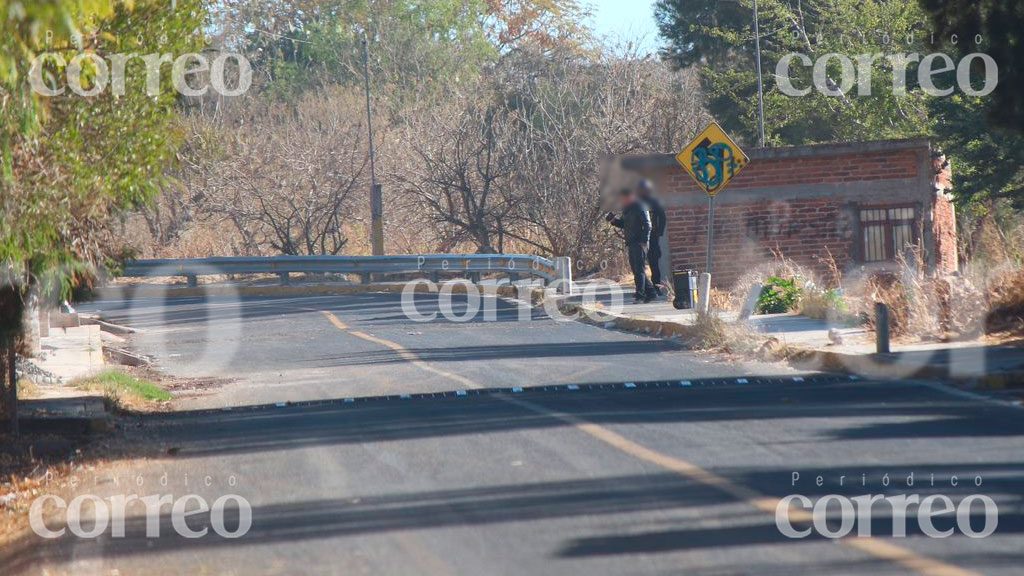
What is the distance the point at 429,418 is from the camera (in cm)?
1058

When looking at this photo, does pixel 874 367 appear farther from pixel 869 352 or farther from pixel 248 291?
pixel 248 291

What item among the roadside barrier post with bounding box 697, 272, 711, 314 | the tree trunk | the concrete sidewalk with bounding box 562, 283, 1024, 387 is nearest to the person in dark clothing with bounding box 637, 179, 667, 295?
the concrete sidewalk with bounding box 562, 283, 1024, 387

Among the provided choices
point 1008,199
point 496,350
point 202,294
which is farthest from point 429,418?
point 202,294

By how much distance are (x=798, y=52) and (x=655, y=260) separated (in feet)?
60.0

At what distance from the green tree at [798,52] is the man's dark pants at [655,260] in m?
11.2

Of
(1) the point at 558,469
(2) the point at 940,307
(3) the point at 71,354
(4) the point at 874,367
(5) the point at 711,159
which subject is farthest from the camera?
(5) the point at 711,159

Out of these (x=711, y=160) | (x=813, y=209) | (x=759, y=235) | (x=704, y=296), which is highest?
(x=711, y=160)

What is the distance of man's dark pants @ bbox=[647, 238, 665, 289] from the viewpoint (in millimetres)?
22656

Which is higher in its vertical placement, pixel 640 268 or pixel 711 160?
pixel 711 160

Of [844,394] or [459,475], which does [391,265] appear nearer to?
[844,394]

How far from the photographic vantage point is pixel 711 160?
1792 cm

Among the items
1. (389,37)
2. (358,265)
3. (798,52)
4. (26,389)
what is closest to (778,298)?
(26,389)

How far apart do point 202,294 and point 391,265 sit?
537 centimetres

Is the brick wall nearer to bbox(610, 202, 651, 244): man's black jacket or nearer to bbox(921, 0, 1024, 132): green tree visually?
bbox(610, 202, 651, 244): man's black jacket
